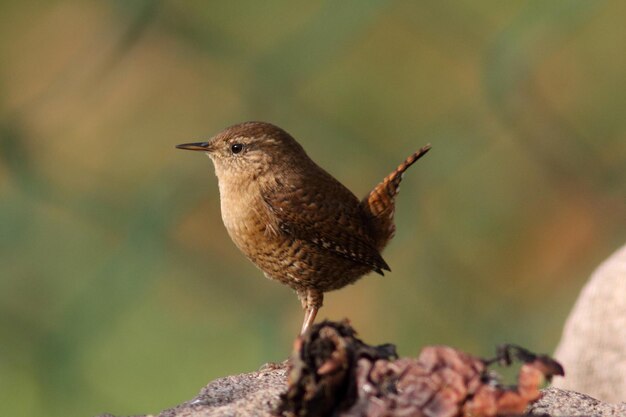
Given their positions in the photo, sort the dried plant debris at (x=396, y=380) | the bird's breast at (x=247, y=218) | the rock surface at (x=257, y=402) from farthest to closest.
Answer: the bird's breast at (x=247, y=218) < the rock surface at (x=257, y=402) < the dried plant debris at (x=396, y=380)

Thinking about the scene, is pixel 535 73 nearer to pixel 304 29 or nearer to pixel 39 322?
pixel 304 29

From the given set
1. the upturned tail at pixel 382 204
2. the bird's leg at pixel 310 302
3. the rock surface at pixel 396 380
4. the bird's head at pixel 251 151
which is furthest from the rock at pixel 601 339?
the rock surface at pixel 396 380

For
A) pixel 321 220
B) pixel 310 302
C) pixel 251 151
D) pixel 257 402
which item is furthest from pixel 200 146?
pixel 257 402

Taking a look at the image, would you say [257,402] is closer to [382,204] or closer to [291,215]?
A: [291,215]

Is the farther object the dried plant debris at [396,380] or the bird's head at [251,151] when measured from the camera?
the bird's head at [251,151]

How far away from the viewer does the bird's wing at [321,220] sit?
3.59 meters

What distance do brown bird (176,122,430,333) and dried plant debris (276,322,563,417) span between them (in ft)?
5.19

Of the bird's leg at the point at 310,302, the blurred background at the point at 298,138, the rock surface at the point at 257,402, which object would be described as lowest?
the rock surface at the point at 257,402

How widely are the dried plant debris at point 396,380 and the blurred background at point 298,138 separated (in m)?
3.33

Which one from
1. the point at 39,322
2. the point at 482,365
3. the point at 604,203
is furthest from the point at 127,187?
the point at 482,365

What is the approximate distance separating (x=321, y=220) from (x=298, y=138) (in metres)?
1.81

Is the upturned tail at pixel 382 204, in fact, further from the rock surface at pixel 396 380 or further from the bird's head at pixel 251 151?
the rock surface at pixel 396 380

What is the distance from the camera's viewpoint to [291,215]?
358 cm

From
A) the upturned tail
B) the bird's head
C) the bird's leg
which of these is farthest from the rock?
the bird's head
